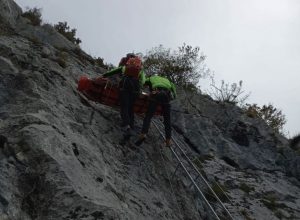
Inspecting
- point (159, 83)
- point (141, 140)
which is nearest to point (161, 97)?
point (159, 83)

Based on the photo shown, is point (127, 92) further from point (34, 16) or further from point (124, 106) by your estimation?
point (34, 16)

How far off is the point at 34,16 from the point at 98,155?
12.5m

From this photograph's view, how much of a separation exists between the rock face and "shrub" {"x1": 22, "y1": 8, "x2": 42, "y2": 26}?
2.77 ft

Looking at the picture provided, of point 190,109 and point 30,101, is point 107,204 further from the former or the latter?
point 190,109

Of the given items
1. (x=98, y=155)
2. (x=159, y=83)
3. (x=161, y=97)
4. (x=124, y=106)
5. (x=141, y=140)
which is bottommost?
(x=98, y=155)

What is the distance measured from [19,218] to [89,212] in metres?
1.03

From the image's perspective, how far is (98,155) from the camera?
9.87 metres

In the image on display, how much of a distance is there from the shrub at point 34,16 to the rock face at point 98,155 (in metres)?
0.84

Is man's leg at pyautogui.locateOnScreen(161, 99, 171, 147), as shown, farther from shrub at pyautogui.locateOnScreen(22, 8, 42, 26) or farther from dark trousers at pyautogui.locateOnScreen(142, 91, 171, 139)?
shrub at pyautogui.locateOnScreen(22, 8, 42, 26)

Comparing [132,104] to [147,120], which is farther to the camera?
[132,104]

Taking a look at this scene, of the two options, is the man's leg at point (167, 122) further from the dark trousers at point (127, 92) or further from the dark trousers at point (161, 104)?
the dark trousers at point (127, 92)

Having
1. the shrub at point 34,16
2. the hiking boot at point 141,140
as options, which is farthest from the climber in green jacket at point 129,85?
the shrub at point 34,16

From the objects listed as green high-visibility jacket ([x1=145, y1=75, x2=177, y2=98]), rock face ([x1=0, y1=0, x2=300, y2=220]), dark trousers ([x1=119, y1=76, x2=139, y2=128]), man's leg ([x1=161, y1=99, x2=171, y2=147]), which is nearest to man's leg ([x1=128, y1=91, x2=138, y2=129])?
dark trousers ([x1=119, y1=76, x2=139, y2=128])

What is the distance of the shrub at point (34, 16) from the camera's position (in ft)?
66.1
